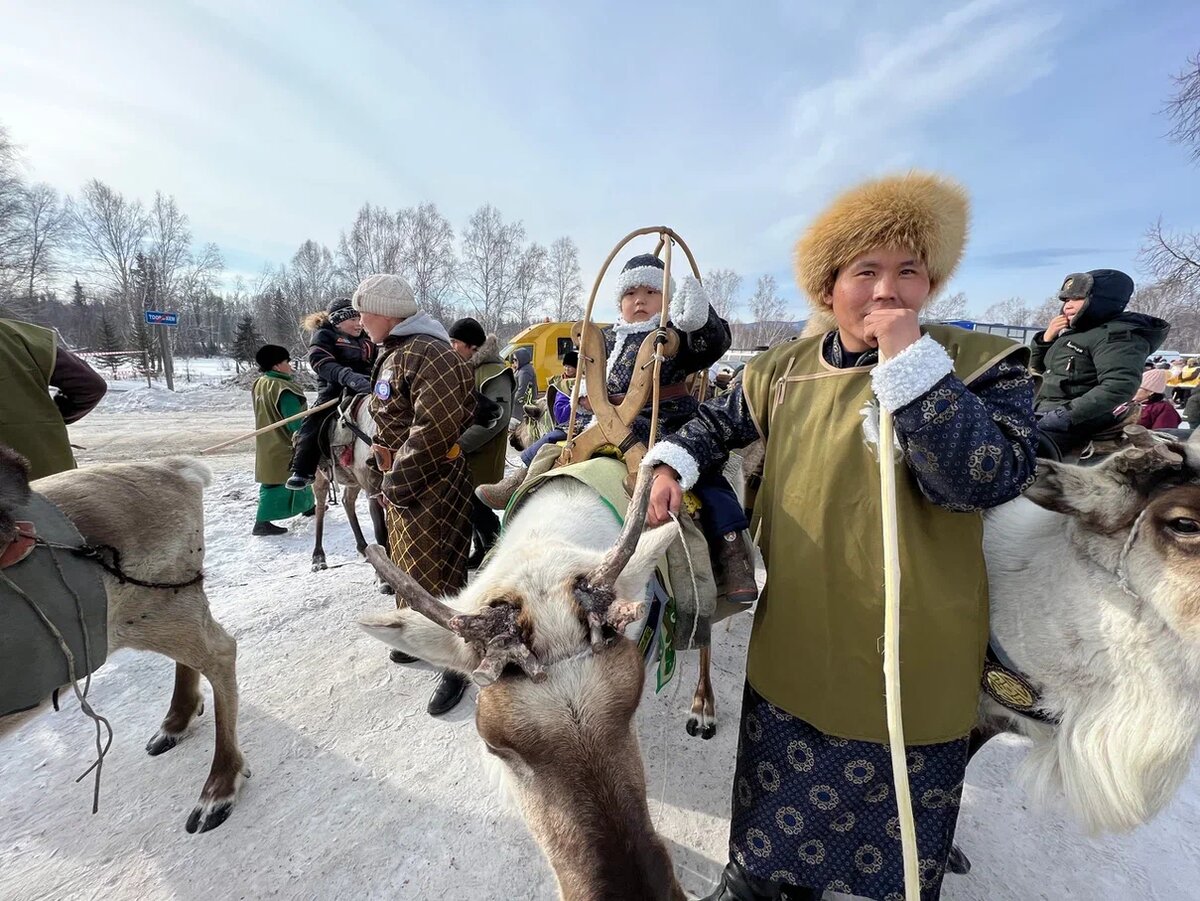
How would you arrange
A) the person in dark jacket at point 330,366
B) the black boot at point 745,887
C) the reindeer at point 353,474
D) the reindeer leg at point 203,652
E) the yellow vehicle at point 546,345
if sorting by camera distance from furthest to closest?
the yellow vehicle at point 546,345
the person in dark jacket at point 330,366
the reindeer at point 353,474
the reindeer leg at point 203,652
the black boot at point 745,887

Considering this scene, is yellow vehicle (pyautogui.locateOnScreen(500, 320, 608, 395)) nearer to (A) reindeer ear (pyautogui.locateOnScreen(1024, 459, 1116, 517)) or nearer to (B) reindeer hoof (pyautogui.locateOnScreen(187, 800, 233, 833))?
(B) reindeer hoof (pyautogui.locateOnScreen(187, 800, 233, 833))

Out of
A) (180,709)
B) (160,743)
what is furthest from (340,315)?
(160,743)

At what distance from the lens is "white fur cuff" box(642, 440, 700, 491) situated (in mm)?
1913

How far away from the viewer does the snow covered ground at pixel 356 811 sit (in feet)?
7.30

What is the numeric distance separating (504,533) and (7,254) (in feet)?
108

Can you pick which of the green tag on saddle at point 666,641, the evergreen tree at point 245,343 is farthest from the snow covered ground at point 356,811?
the evergreen tree at point 245,343

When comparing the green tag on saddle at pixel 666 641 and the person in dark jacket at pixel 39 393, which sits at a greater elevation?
the person in dark jacket at pixel 39 393

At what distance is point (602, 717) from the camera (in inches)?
60.8

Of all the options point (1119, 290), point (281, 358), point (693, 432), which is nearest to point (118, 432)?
point (281, 358)

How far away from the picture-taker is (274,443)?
6930 mm

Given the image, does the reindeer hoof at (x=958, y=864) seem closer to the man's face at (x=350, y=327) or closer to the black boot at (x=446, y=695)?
the black boot at (x=446, y=695)

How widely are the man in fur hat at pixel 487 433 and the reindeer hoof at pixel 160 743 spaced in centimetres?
246

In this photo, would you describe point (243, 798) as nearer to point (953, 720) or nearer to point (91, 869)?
point (91, 869)

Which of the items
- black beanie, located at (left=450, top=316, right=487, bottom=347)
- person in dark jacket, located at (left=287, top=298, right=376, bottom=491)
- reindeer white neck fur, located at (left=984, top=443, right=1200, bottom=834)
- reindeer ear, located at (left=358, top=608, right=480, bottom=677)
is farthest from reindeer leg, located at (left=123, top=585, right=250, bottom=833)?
black beanie, located at (left=450, top=316, right=487, bottom=347)
